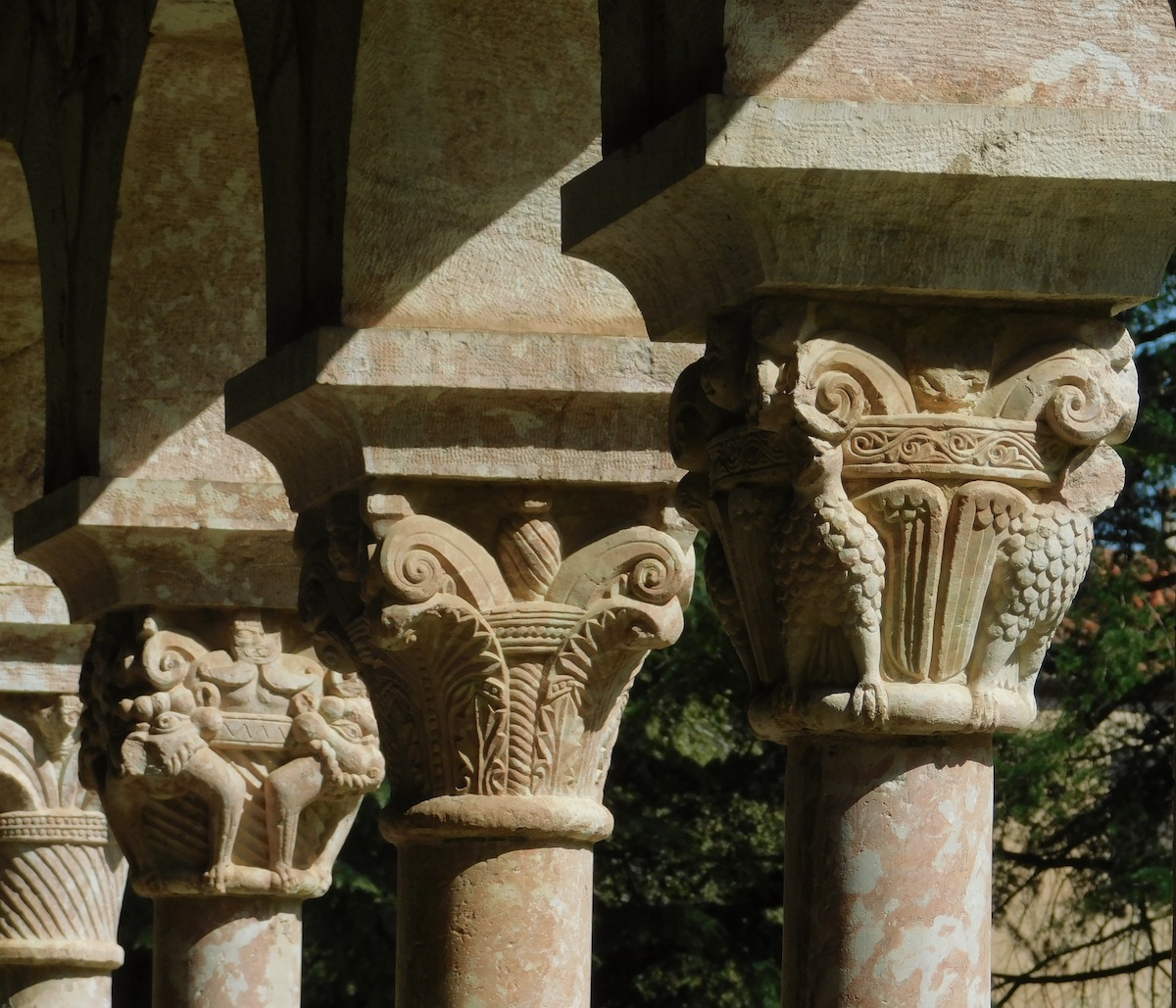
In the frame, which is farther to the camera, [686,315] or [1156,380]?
[1156,380]

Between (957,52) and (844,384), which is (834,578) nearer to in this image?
(844,384)

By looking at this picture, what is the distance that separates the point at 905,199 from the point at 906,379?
0.26 metres

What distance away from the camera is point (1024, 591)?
3.49 meters

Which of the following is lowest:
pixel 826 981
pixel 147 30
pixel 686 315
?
pixel 826 981

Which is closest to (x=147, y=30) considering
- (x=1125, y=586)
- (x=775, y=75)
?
(x=775, y=75)

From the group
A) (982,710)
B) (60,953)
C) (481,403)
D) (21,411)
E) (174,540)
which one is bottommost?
(982,710)

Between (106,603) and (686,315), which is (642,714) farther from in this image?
(686,315)

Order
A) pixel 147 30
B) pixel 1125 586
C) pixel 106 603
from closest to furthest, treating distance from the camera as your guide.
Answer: pixel 147 30 → pixel 106 603 → pixel 1125 586

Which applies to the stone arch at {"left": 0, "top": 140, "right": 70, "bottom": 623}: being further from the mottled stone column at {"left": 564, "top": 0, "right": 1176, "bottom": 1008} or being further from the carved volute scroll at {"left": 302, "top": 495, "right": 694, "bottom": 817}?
the mottled stone column at {"left": 564, "top": 0, "right": 1176, "bottom": 1008}

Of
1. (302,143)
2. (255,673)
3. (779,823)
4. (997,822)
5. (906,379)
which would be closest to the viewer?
(906,379)

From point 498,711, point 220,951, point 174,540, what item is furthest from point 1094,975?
point 498,711

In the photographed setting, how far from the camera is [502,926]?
4906 millimetres

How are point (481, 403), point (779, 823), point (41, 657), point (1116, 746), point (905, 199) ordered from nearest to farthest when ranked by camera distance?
point (905, 199) → point (481, 403) → point (41, 657) → point (1116, 746) → point (779, 823)

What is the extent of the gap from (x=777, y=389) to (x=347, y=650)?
1890 mm
